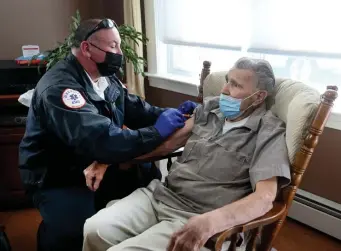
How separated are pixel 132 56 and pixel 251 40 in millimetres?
772

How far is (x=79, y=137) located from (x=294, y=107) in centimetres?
88

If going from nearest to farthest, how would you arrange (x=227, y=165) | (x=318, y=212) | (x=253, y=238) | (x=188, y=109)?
(x=253, y=238)
(x=227, y=165)
(x=188, y=109)
(x=318, y=212)

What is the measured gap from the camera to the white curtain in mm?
2625

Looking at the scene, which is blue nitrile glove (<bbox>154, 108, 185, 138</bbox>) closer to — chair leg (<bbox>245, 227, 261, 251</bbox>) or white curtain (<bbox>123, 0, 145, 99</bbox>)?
chair leg (<bbox>245, 227, 261, 251</bbox>)

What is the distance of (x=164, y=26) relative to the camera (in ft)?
8.79

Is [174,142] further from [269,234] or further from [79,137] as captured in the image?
[269,234]

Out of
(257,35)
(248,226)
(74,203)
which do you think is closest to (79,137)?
(74,203)

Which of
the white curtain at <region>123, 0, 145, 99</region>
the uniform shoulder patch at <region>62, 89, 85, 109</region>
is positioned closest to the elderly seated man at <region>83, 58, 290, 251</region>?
the uniform shoulder patch at <region>62, 89, 85, 109</region>

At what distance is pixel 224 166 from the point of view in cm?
139

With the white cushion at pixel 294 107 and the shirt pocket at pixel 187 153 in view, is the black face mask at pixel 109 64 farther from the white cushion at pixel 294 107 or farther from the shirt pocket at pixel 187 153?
the white cushion at pixel 294 107

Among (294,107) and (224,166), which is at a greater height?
(294,107)

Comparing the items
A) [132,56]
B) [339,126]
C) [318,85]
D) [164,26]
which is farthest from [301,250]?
[164,26]

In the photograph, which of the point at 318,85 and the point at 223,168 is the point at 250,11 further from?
the point at 223,168

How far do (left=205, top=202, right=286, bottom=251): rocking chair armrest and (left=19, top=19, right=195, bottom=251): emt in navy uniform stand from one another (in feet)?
1.98
